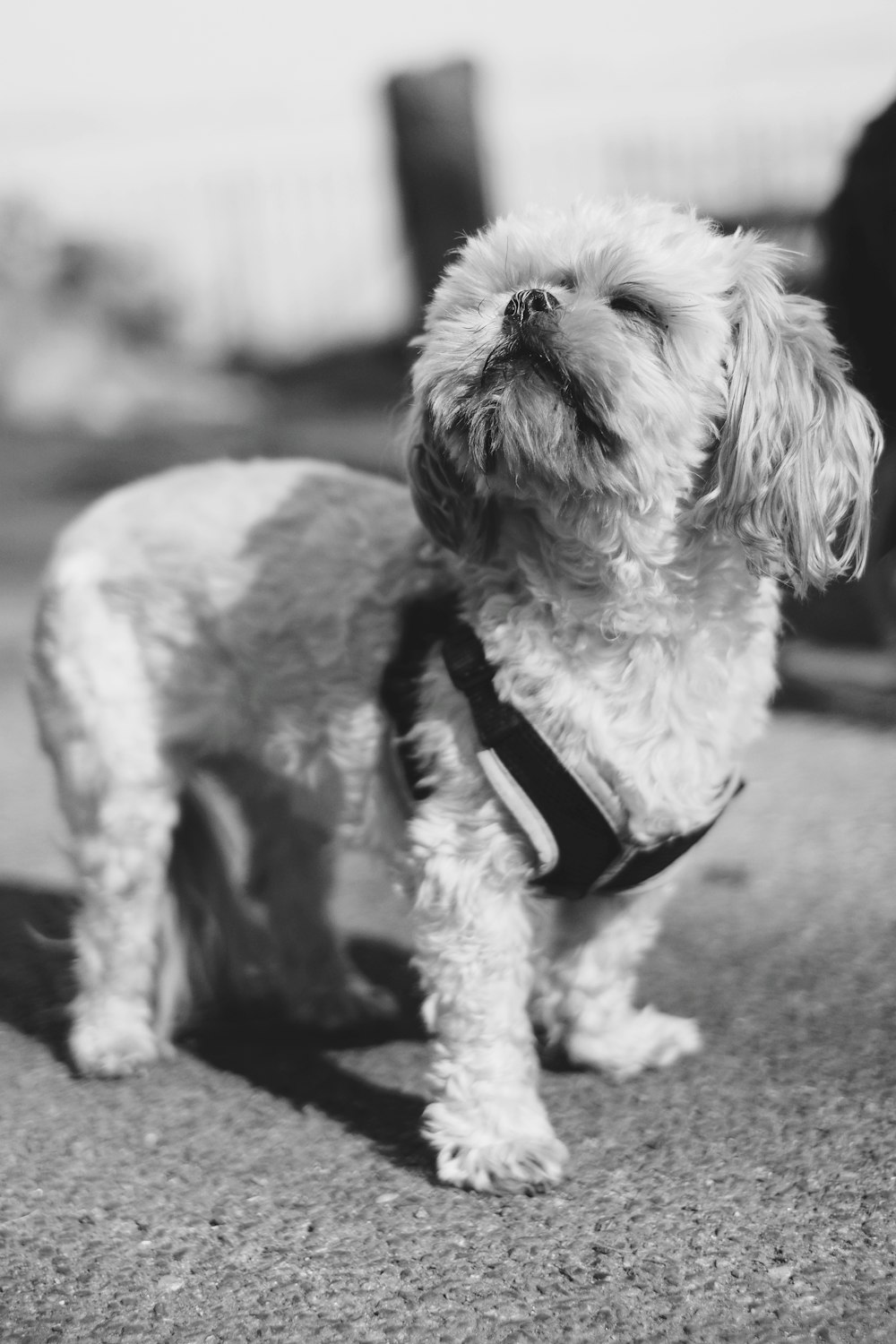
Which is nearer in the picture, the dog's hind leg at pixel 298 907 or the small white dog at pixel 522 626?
the small white dog at pixel 522 626

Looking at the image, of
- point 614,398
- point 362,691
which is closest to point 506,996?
point 362,691

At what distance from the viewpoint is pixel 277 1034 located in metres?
3.51

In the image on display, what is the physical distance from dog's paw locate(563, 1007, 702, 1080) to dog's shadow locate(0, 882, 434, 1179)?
0.37 metres

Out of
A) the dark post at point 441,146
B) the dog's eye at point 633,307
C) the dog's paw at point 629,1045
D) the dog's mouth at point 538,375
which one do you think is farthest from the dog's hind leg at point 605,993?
the dark post at point 441,146

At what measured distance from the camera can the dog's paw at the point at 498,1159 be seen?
2637 millimetres

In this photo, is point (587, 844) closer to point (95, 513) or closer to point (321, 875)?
point (321, 875)

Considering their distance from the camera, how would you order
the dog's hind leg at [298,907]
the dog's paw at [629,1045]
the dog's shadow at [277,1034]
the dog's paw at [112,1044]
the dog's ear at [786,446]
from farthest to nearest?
the dog's hind leg at [298,907], the dog's paw at [112,1044], the dog's paw at [629,1045], the dog's shadow at [277,1034], the dog's ear at [786,446]

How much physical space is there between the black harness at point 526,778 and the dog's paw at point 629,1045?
43 centimetres

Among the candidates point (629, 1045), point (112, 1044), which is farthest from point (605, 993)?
point (112, 1044)

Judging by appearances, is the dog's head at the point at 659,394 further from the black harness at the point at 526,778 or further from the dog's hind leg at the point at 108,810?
the dog's hind leg at the point at 108,810

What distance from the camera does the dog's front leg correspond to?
2.66 meters

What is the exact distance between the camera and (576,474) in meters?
2.55

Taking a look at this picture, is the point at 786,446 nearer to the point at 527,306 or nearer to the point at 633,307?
the point at 633,307

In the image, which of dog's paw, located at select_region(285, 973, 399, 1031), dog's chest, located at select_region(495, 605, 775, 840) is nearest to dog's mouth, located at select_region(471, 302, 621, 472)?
dog's chest, located at select_region(495, 605, 775, 840)
